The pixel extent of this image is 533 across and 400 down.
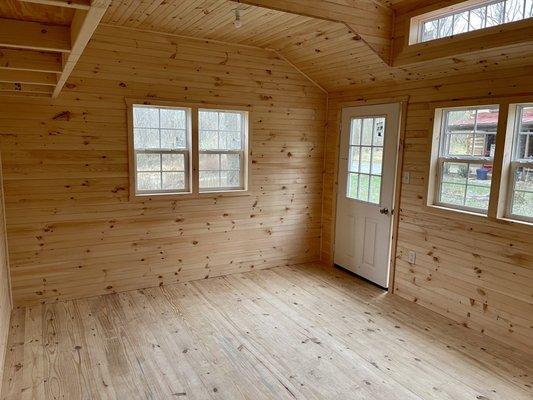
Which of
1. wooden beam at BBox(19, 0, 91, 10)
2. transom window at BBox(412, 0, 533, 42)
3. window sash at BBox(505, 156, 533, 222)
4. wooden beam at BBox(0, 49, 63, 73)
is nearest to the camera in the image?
wooden beam at BBox(19, 0, 91, 10)

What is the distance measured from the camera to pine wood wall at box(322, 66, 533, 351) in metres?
3.12

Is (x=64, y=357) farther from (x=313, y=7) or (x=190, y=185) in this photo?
(x=313, y=7)

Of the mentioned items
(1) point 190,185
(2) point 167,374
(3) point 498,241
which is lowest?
(2) point 167,374

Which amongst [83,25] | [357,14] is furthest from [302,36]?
[83,25]

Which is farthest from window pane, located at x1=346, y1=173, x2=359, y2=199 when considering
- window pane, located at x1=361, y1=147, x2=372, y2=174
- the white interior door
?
window pane, located at x1=361, y1=147, x2=372, y2=174

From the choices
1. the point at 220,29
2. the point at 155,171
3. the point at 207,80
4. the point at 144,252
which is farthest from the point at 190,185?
the point at 220,29

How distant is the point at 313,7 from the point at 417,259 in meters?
2.59

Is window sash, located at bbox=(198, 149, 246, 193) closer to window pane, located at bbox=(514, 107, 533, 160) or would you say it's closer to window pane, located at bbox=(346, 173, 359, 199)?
window pane, located at bbox=(346, 173, 359, 199)

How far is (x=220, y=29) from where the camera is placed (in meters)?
3.90

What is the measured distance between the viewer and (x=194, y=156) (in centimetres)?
427

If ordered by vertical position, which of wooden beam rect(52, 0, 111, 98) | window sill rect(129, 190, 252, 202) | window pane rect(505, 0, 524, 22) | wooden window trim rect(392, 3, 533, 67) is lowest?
window sill rect(129, 190, 252, 202)

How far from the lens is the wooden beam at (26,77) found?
8.25 ft

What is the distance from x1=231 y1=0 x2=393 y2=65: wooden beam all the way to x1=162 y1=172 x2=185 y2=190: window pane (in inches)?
77.7

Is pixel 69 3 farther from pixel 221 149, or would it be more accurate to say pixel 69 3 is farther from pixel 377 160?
pixel 377 160
